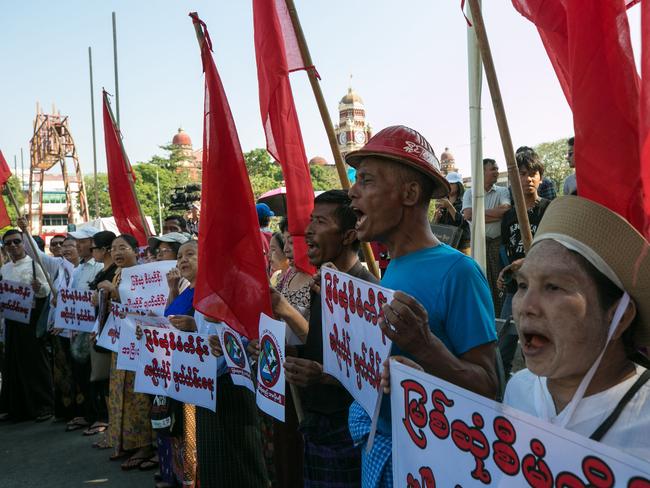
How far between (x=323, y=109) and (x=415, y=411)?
1.87 metres

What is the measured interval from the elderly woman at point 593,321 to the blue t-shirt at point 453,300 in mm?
361

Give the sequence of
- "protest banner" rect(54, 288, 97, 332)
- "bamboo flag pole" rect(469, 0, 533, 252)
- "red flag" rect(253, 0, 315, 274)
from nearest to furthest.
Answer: "bamboo flag pole" rect(469, 0, 533, 252)
"red flag" rect(253, 0, 315, 274)
"protest banner" rect(54, 288, 97, 332)

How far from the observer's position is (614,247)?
115 centimetres

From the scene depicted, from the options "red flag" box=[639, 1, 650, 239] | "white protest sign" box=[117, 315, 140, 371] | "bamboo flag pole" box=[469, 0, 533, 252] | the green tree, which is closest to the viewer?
"red flag" box=[639, 1, 650, 239]

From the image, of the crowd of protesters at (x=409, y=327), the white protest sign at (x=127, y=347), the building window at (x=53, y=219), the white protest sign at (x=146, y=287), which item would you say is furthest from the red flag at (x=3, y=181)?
the building window at (x=53, y=219)

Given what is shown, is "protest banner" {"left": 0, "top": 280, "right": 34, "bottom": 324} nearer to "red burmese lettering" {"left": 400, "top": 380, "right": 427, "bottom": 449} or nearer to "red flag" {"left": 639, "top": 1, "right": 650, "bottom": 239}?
"red burmese lettering" {"left": 400, "top": 380, "right": 427, "bottom": 449}

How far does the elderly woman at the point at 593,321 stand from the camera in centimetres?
Result: 113

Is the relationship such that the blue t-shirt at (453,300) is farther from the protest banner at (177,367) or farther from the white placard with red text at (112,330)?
the white placard with red text at (112,330)

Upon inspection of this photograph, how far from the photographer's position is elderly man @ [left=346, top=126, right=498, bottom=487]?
1.46 m

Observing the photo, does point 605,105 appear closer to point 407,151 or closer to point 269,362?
point 407,151

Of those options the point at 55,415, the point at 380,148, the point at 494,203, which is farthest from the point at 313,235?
the point at 55,415

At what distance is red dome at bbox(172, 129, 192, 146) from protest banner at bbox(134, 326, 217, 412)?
68.4 meters

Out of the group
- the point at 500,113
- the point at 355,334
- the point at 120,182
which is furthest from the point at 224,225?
the point at 120,182

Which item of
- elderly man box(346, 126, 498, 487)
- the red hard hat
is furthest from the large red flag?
the red hard hat
